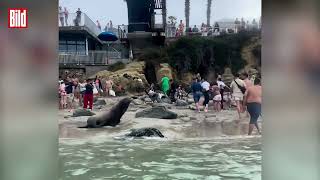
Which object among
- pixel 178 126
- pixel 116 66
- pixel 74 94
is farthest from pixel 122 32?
pixel 178 126

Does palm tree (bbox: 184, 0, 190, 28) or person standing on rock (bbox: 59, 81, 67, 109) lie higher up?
palm tree (bbox: 184, 0, 190, 28)

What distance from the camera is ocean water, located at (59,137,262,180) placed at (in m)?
4.56

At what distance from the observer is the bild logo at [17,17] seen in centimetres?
216

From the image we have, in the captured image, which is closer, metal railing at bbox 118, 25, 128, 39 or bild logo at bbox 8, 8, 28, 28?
bild logo at bbox 8, 8, 28, 28

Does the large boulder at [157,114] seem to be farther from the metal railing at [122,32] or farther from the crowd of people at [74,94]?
the metal railing at [122,32]

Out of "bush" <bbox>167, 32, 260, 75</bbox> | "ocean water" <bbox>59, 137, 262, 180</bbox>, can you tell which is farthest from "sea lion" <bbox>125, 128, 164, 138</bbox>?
"bush" <bbox>167, 32, 260, 75</bbox>

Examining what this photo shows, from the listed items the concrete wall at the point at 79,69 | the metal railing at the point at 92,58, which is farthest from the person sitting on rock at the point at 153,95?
the metal railing at the point at 92,58

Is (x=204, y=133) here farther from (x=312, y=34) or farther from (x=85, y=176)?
(x=312, y=34)

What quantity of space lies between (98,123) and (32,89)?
7.40 meters

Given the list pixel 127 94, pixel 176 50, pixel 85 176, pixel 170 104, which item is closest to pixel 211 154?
pixel 85 176

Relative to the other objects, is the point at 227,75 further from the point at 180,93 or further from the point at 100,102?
the point at 100,102

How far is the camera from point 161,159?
225 inches

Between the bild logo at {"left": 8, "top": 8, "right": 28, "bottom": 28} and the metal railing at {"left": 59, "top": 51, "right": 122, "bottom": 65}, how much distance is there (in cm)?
1503

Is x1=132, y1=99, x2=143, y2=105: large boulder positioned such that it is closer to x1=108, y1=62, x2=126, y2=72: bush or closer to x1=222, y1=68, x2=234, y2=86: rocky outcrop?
x1=108, y1=62, x2=126, y2=72: bush
